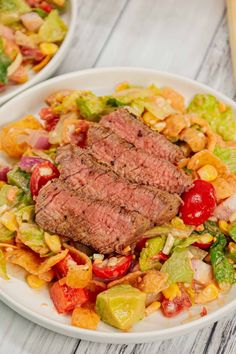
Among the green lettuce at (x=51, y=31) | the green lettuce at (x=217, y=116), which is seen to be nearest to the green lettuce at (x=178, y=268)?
the green lettuce at (x=217, y=116)

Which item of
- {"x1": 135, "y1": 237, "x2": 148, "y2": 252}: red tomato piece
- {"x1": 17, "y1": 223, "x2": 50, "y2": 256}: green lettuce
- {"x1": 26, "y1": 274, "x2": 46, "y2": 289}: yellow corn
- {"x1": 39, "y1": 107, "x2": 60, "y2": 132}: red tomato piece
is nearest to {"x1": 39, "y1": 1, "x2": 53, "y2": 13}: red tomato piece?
{"x1": 39, "y1": 107, "x2": 60, "y2": 132}: red tomato piece

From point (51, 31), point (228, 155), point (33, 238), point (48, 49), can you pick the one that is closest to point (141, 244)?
point (33, 238)

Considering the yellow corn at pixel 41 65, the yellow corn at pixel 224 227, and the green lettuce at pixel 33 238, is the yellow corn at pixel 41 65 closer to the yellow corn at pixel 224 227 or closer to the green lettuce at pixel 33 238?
the green lettuce at pixel 33 238

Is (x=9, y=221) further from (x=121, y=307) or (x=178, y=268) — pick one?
(x=178, y=268)

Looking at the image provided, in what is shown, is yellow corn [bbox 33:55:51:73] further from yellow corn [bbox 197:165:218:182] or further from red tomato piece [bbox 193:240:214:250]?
red tomato piece [bbox 193:240:214:250]

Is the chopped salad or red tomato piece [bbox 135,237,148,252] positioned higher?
red tomato piece [bbox 135,237,148,252]
